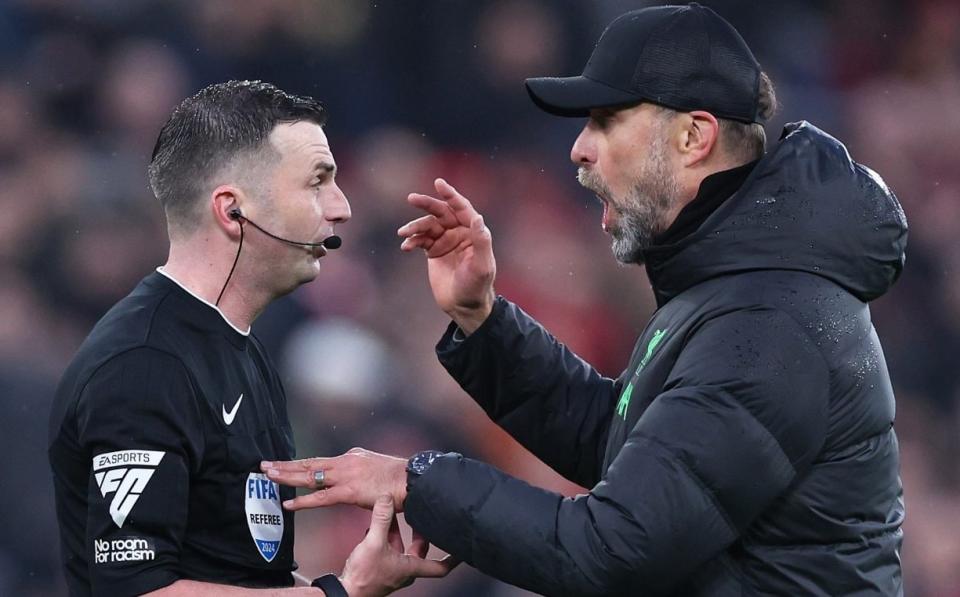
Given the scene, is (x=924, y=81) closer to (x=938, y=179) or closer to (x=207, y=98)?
(x=938, y=179)

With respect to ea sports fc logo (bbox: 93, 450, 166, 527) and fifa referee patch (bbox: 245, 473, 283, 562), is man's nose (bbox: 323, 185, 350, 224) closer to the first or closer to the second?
fifa referee patch (bbox: 245, 473, 283, 562)

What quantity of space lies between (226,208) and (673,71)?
0.99 m

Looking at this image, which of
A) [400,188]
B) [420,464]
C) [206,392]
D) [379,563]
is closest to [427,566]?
[379,563]

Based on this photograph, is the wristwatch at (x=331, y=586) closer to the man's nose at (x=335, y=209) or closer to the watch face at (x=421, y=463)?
the watch face at (x=421, y=463)

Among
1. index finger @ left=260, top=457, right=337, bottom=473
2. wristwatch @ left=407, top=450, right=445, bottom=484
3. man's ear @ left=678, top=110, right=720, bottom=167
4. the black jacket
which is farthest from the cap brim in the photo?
index finger @ left=260, top=457, right=337, bottom=473

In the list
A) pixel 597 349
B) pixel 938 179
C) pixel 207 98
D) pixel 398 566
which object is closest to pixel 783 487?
pixel 398 566

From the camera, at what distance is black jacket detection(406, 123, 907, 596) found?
92.3 inches

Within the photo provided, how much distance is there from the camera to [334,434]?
5.01 m

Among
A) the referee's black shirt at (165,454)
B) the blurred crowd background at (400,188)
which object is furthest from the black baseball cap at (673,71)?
the blurred crowd background at (400,188)

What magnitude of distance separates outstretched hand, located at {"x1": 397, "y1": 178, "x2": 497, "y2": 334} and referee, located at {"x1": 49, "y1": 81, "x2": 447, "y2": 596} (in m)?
0.29

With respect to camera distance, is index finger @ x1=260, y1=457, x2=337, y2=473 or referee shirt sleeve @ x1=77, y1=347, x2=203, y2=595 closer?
referee shirt sleeve @ x1=77, y1=347, x2=203, y2=595

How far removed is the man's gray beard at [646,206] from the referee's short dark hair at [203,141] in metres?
0.77

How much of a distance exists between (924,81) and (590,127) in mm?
3980

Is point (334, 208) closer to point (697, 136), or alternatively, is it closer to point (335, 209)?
point (335, 209)
